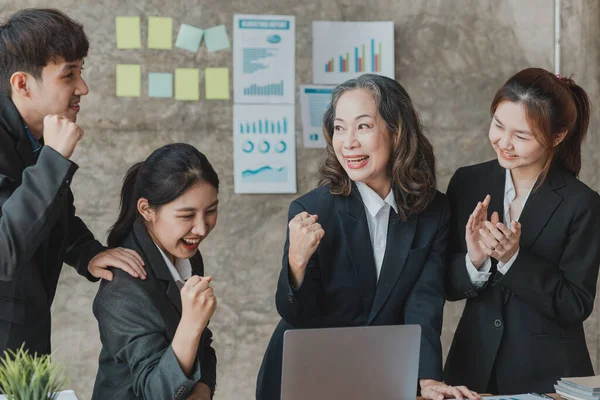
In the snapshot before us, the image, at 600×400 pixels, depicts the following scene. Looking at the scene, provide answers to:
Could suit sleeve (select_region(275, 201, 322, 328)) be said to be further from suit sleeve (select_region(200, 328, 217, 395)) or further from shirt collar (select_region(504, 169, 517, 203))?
shirt collar (select_region(504, 169, 517, 203))

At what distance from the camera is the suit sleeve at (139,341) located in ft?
6.55

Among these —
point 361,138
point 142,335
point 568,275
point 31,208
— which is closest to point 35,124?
point 31,208

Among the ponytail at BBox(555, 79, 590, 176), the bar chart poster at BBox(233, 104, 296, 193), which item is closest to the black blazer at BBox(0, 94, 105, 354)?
the ponytail at BBox(555, 79, 590, 176)

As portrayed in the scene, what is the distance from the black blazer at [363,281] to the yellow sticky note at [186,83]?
83.6 inches

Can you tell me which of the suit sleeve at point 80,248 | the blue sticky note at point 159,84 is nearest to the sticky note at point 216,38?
the blue sticky note at point 159,84

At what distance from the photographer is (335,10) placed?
15.3 feet

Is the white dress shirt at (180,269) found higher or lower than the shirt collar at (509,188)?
lower

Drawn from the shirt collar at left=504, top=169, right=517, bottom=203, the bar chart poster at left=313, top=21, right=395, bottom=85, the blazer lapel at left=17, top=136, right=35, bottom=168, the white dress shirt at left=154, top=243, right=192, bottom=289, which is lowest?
the white dress shirt at left=154, top=243, right=192, bottom=289

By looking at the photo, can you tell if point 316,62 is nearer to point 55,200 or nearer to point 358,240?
point 358,240

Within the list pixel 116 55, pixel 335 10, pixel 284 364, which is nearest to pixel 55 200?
pixel 284 364

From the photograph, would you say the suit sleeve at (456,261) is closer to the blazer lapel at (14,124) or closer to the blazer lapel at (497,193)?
the blazer lapel at (497,193)

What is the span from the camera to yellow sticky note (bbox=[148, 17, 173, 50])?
4.44 m

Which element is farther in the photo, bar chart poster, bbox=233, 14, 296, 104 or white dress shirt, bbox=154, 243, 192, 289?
bar chart poster, bbox=233, 14, 296, 104

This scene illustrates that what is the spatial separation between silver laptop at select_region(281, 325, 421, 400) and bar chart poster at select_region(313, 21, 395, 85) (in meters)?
→ 2.78
